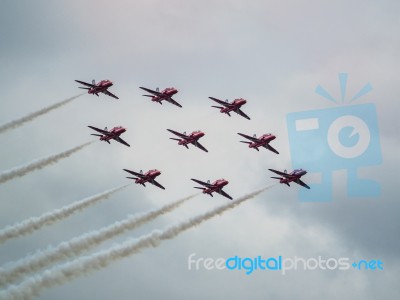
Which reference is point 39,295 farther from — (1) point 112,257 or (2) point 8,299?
(1) point 112,257

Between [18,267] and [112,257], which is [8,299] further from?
[112,257]

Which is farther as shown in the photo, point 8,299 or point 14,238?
point 14,238

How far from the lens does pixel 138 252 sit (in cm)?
19988

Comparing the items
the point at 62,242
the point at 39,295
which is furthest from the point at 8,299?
the point at 62,242

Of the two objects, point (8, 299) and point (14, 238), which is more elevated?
point (14, 238)

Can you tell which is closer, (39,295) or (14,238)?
(39,295)

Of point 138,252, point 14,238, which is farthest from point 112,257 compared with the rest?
point 14,238

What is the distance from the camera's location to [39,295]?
609ft

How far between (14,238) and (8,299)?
18.3m

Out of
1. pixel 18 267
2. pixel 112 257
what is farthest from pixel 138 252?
pixel 18 267

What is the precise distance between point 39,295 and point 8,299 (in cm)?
506

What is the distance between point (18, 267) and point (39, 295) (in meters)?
7.73

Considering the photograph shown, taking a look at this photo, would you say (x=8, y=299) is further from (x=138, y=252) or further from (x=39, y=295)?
(x=138, y=252)

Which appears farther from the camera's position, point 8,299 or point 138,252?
point 138,252
